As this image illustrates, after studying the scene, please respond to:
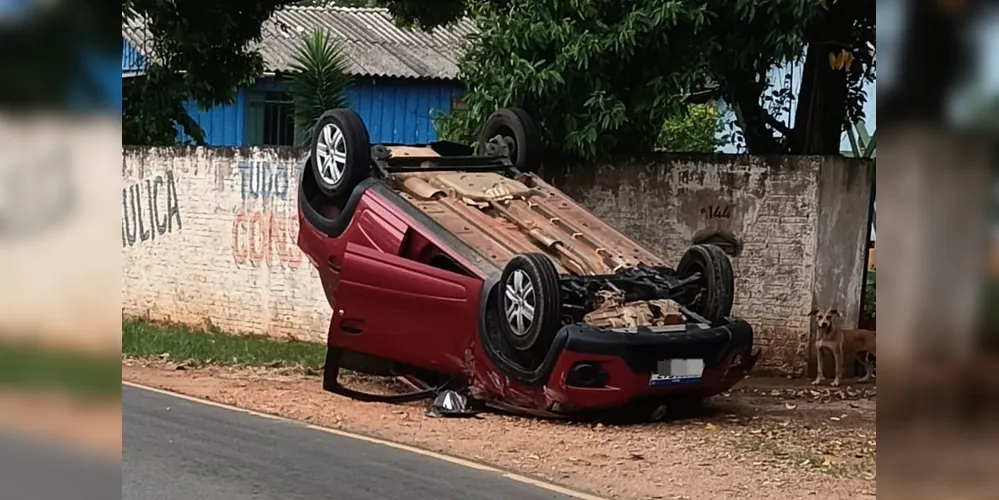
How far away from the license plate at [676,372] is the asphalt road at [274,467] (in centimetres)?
175

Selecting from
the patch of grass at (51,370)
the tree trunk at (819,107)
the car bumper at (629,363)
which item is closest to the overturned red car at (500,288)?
the car bumper at (629,363)

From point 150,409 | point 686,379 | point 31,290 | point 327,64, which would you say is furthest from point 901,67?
point 327,64

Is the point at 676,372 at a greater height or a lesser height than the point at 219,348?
greater

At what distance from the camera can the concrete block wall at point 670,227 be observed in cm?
1132

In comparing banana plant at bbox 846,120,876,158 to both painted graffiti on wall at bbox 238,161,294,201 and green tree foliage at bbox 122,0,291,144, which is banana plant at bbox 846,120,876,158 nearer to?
painted graffiti on wall at bbox 238,161,294,201

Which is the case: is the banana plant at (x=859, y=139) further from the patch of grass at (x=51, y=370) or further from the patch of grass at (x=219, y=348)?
the patch of grass at (x=51, y=370)

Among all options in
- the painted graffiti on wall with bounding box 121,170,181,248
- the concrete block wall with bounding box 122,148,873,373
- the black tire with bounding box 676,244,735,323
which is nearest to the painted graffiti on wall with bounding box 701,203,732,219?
the concrete block wall with bounding box 122,148,873,373

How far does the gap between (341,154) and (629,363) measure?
10.8ft

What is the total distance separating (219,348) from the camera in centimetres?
1276

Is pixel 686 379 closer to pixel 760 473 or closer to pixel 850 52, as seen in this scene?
pixel 760 473

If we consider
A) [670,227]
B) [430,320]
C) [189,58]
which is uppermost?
[189,58]

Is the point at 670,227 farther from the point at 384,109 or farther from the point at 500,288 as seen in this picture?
the point at 384,109

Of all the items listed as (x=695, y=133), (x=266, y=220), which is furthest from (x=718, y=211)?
(x=695, y=133)

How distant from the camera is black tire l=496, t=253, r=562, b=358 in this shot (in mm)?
8406
